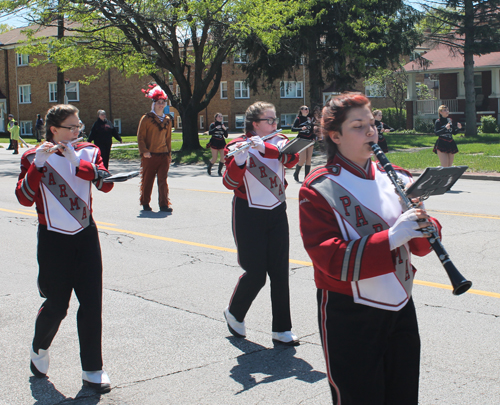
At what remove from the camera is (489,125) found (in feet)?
117

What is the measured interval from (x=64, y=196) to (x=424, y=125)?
37350 millimetres

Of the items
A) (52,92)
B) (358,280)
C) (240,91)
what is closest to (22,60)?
(52,92)

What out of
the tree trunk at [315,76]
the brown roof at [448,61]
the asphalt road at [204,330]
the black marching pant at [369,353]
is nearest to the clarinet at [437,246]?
the black marching pant at [369,353]

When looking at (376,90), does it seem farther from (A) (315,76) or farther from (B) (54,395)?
(B) (54,395)

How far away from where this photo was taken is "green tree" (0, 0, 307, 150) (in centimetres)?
2369

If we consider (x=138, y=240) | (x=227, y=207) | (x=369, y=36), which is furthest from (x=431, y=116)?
(x=138, y=240)

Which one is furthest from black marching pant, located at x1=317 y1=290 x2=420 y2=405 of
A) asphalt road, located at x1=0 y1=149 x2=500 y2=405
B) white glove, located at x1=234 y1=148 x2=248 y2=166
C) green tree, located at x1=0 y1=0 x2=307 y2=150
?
green tree, located at x1=0 y1=0 x2=307 y2=150

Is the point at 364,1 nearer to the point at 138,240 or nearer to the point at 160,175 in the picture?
the point at 160,175

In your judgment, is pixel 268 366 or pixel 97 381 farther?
pixel 268 366

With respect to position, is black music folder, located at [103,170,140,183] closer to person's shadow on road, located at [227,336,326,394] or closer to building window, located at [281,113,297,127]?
person's shadow on road, located at [227,336,326,394]

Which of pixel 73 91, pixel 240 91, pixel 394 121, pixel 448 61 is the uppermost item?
pixel 448 61

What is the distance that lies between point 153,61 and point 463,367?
23.7 m

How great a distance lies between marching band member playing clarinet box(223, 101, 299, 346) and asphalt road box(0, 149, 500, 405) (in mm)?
246

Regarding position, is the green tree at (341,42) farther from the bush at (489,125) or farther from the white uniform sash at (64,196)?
the white uniform sash at (64,196)
